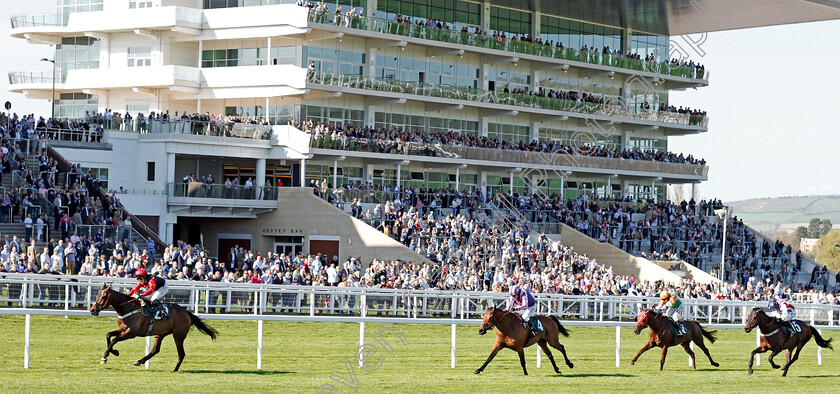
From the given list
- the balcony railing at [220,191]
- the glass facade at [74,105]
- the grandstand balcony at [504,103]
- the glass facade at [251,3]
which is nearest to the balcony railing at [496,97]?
the grandstand balcony at [504,103]

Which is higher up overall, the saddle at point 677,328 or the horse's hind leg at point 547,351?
the saddle at point 677,328

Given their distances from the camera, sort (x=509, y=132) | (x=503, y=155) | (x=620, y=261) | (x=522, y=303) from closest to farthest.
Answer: (x=522, y=303) → (x=620, y=261) → (x=503, y=155) → (x=509, y=132)

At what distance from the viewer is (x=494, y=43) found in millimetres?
50938

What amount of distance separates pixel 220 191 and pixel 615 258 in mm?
14414

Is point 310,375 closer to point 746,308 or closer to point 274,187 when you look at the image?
point 746,308

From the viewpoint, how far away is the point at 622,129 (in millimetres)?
58062

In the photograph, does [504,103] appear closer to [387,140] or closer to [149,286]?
[387,140]

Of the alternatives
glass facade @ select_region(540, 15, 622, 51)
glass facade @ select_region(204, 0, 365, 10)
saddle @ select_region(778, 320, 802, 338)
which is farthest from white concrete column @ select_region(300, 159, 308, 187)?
saddle @ select_region(778, 320, 802, 338)

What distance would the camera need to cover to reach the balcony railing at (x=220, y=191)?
40.4 m

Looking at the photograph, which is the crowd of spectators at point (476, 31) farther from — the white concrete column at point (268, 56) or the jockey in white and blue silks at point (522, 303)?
the jockey in white and blue silks at point (522, 303)

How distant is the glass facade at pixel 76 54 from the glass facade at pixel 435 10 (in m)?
11.7

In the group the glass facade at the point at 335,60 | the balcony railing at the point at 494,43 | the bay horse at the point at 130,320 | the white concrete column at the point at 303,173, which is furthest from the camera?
the glass facade at the point at 335,60

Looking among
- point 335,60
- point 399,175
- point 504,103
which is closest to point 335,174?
point 399,175

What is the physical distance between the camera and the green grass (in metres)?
15.0
